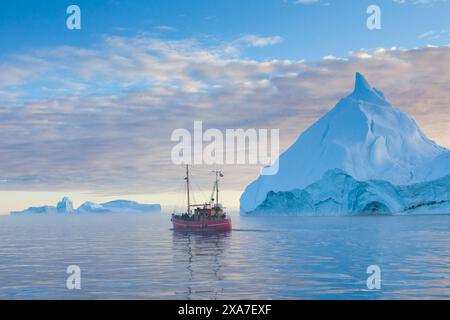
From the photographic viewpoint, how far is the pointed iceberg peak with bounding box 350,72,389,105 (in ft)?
392

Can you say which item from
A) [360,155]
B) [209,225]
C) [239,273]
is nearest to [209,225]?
[209,225]

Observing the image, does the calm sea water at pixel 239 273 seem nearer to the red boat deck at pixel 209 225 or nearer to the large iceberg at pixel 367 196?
the red boat deck at pixel 209 225

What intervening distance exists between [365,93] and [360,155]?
21026 millimetres

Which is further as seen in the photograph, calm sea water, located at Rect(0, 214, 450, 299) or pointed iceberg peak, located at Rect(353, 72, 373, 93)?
pointed iceberg peak, located at Rect(353, 72, 373, 93)

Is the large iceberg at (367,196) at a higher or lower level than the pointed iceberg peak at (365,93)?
lower

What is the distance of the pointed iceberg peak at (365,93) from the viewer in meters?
120

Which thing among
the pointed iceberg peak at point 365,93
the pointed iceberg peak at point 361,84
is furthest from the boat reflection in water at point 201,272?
the pointed iceberg peak at point 361,84

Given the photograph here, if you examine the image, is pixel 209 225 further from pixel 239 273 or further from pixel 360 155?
pixel 360 155

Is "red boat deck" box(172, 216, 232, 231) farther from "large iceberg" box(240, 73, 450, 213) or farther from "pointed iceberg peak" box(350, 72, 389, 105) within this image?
"pointed iceberg peak" box(350, 72, 389, 105)

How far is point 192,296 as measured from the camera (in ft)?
67.5

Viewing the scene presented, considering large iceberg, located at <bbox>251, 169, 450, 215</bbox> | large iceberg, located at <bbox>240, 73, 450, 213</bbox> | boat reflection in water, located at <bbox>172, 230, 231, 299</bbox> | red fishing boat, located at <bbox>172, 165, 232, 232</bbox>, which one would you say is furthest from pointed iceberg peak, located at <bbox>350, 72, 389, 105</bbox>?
boat reflection in water, located at <bbox>172, 230, 231, 299</bbox>
